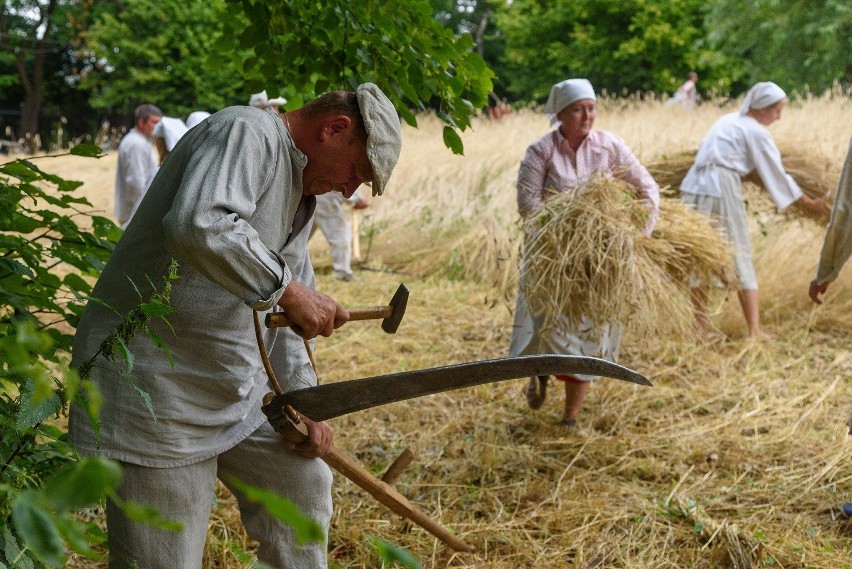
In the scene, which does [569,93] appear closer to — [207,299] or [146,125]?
[207,299]

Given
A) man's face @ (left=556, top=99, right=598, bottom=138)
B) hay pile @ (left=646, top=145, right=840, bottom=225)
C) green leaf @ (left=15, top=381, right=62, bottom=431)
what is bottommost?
hay pile @ (left=646, top=145, right=840, bottom=225)

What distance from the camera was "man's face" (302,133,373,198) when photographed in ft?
6.95

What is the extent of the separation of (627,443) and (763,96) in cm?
290

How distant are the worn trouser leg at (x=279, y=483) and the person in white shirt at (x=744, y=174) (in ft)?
13.6

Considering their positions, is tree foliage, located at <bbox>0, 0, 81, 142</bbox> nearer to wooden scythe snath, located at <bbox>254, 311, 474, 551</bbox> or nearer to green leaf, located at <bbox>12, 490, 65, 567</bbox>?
wooden scythe snath, located at <bbox>254, 311, 474, 551</bbox>

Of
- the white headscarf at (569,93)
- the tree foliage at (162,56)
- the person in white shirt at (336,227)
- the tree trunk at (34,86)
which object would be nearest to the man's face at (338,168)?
the white headscarf at (569,93)

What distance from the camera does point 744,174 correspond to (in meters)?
6.16

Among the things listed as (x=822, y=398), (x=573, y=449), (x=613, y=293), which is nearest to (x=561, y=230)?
(x=613, y=293)

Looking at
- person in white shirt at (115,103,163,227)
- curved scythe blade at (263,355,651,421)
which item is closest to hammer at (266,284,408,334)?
curved scythe blade at (263,355,651,421)

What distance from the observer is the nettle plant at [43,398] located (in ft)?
2.06

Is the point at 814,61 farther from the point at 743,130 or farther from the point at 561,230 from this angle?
the point at 561,230

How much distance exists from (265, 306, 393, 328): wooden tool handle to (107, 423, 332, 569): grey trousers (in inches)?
17.2

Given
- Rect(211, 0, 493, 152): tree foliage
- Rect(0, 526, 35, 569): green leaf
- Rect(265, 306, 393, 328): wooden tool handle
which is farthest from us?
Rect(211, 0, 493, 152): tree foliage

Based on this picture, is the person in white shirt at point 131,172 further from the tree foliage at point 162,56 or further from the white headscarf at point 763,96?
the tree foliage at point 162,56
